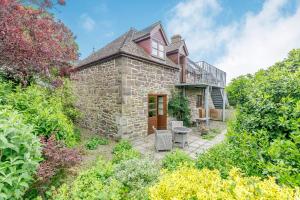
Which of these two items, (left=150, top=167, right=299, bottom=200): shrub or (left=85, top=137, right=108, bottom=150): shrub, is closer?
(left=150, top=167, right=299, bottom=200): shrub

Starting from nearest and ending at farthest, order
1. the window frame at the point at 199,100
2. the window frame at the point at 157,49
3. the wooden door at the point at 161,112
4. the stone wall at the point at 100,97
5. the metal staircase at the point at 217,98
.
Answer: the stone wall at the point at 100,97, the window frame at the point at 157,49, the wooden door at the point at 161,112, the window frame at the point at 199,100, the metal staircase at the point at 217,98

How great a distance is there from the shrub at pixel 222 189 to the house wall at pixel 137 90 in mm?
5915

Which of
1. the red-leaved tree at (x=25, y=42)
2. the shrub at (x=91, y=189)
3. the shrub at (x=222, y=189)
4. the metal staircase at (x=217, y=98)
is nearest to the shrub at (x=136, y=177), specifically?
the shrub at (x=91, y=189)

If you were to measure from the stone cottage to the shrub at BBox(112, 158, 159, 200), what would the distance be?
415 centimetres

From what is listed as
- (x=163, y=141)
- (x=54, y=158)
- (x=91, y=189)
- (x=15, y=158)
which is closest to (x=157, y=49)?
(x=163, y=141)

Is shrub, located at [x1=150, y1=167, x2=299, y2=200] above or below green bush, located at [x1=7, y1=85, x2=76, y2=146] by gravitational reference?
below

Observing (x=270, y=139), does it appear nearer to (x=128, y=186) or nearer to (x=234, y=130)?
(x=234, y=130)

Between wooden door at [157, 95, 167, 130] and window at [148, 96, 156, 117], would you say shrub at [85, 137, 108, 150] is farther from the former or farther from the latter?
wooden door at [157, 95, 167, 130]

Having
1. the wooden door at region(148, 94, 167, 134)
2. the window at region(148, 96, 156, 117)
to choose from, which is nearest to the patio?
the wooden door at region(148, 94, 167, 134)

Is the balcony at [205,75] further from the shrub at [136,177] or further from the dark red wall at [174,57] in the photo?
the shrub at [136,177]

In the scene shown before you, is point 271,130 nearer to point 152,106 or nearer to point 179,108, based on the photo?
point 152,106

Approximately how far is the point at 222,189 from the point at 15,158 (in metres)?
2.67

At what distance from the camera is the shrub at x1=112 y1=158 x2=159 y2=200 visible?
2.96 m

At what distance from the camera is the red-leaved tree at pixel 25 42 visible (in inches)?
165
